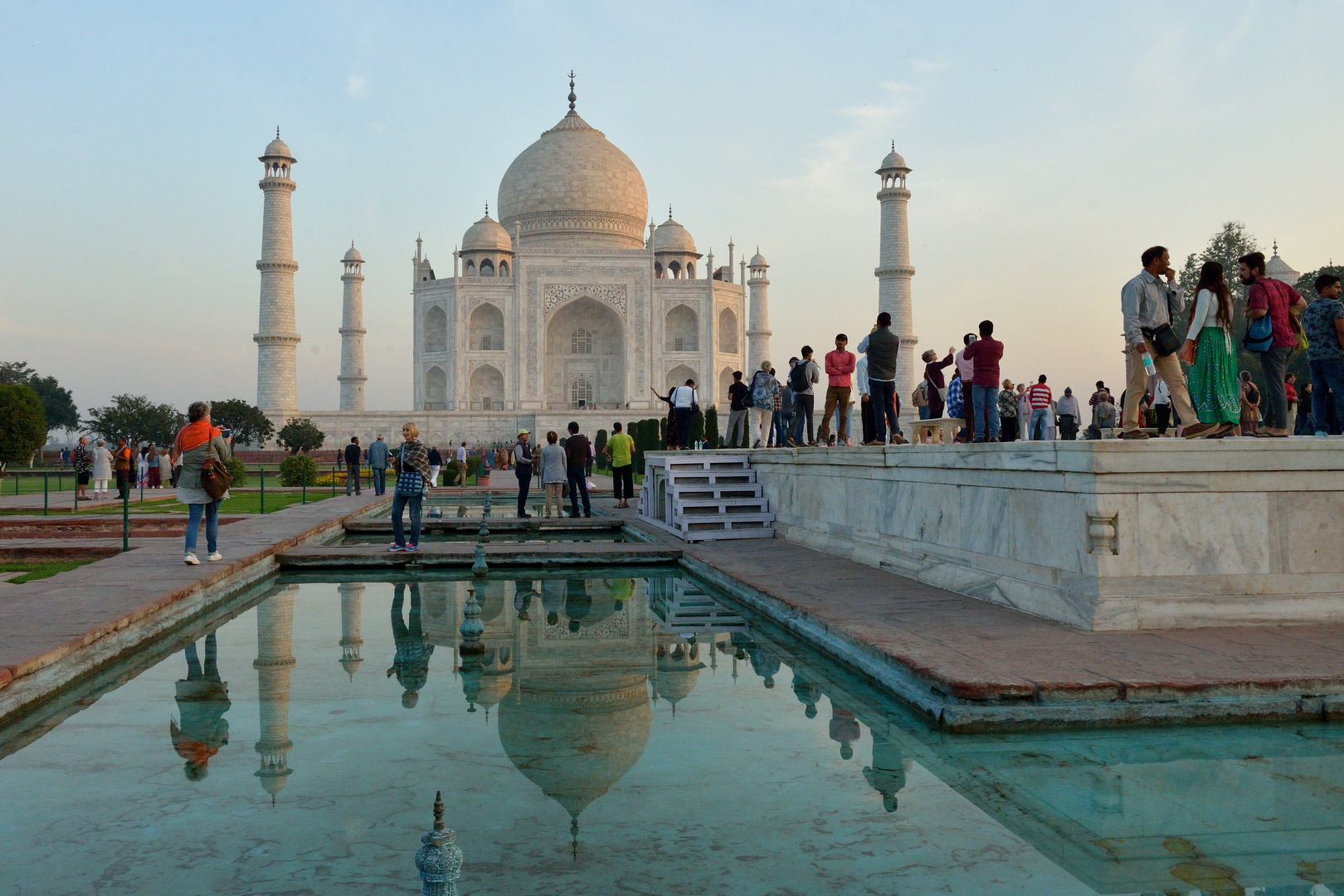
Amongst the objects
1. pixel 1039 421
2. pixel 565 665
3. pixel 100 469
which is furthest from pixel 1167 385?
pixel 100 469

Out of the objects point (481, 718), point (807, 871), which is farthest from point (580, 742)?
point (807, 871)

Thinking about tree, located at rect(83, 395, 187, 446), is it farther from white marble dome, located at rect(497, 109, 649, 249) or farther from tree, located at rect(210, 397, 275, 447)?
white marble dome, located at rect(497, 109, 649, 249)

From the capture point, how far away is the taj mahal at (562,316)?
37.2 metres

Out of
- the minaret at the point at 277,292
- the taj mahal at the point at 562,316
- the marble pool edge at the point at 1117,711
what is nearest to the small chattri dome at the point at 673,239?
the taj mahal at the point at 562,316

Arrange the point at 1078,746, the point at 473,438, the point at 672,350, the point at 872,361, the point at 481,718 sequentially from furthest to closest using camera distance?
1. the point at 672,350
2. the point at 473,438
3. the point at 872,361
4. the point at 481,718
5. the point at 1078,746

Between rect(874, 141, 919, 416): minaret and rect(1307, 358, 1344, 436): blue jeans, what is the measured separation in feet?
92.7

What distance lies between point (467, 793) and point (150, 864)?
0.74 meters

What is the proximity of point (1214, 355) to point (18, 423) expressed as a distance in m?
18.7

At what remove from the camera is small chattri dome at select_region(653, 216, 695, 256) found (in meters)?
44.2

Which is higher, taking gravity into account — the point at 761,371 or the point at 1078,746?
the point at 761,371

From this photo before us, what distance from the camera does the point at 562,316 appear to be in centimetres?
4197

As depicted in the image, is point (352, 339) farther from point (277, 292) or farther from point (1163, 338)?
point (1163, 338)

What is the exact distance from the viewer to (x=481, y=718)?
3484mm

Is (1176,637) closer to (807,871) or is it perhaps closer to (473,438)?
(807,871)
